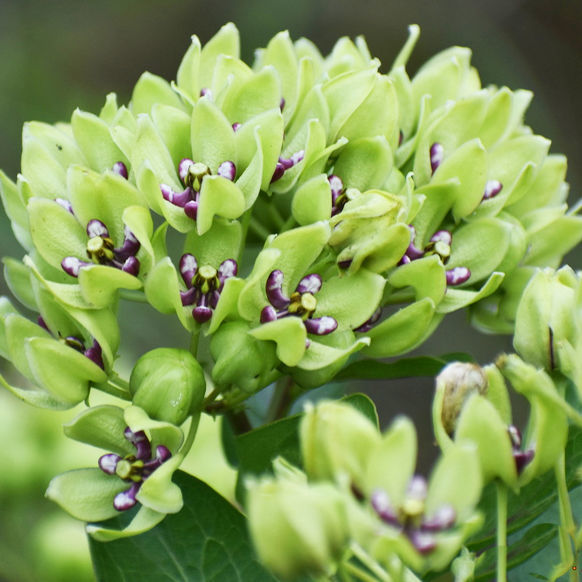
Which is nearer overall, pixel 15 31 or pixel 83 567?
pixel 83 567

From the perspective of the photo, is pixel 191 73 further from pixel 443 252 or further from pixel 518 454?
pixel 518 454

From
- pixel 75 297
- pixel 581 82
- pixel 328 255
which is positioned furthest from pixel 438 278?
pixel 581 82

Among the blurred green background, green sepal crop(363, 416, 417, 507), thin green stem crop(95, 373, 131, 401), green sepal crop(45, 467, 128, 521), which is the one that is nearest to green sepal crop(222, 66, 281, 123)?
thin green stem crop(95, 373, 131, 401)

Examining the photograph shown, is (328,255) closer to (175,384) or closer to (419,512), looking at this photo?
(175,384)

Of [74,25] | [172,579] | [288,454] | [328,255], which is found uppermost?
[328,255]

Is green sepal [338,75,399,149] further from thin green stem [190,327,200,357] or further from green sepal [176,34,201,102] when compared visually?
thin green stem [190,327,200,357]
